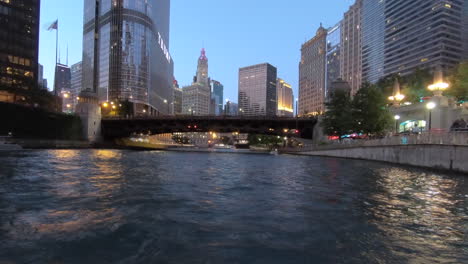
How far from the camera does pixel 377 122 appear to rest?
2040 inches

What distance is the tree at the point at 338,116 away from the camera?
5694 cm

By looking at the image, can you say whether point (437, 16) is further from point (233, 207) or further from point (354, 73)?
point (233, 207)

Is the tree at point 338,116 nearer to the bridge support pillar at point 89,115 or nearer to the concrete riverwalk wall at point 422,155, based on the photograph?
the concrete riverwalk wall at point 422,155

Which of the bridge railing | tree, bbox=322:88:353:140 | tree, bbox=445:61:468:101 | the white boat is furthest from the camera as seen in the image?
tree, bbox=322:88:353:140

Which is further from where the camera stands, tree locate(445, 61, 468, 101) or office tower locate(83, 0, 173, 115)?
office tower locate(83, 0, 173, 115)

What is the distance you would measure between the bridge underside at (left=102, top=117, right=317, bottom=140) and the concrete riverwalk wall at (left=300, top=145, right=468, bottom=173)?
29.4 metres

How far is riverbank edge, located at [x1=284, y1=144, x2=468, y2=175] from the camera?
25859mm

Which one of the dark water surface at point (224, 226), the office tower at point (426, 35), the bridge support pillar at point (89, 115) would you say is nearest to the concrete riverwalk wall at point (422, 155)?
the dark water surface at point (224, 226)

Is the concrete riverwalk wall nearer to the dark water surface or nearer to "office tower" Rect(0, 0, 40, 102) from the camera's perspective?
the dark water surface

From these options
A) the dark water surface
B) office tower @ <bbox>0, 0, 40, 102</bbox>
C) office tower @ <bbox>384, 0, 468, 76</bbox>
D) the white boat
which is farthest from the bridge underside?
office tower @ <bbox>384, 0, 468, 76</bbox>

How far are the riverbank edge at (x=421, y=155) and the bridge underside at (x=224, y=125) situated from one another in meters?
28.7

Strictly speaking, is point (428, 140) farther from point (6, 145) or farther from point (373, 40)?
point (373, 40)

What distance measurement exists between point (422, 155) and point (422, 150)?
1.78 feet

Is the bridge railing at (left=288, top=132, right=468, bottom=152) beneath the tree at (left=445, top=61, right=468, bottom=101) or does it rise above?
beneath
